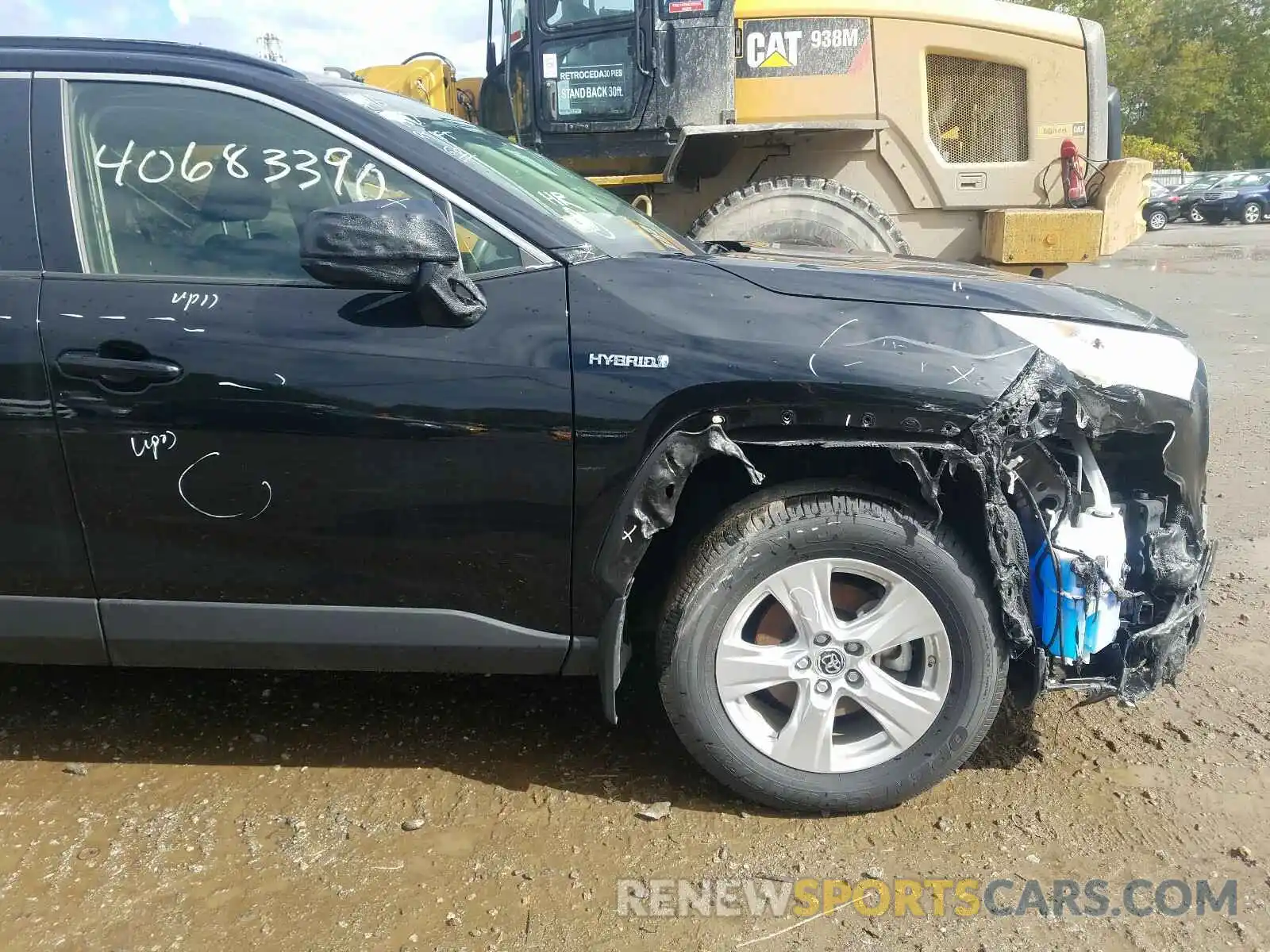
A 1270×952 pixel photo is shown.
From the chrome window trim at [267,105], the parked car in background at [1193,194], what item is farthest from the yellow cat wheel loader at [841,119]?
the parked car in background at [1193,194]

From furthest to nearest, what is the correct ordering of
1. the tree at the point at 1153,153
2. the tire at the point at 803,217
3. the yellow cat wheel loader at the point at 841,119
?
the tree at the point at 1153,153 < the yellow cat wheel loader at the point at 841,119 < the tire at the point at 803,217

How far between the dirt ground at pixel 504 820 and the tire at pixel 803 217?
3.91 meters

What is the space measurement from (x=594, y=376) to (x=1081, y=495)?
1.32m

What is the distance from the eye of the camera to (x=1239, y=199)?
98.1 feet

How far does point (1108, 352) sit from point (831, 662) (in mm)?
1073

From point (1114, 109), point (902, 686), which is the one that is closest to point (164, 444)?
point (902, 686)

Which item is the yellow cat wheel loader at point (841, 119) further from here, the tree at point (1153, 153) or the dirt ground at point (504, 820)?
the tree at point (1153, 153)

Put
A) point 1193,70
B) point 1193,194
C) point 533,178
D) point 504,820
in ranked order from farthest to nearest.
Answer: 1. point 1193,70
2. point 1193,194
3. point 533,178
4. point 504,820

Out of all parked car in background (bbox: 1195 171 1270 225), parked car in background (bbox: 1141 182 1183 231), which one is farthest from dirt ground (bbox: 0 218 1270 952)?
parked car in background (bbox: 1195 171 1270 225)

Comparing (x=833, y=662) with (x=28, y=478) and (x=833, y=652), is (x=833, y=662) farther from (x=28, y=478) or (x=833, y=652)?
(x=28, y=478)

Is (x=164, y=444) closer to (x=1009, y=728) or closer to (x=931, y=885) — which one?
(x=931, y=885)

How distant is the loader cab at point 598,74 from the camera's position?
678 cm

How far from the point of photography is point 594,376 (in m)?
2.42

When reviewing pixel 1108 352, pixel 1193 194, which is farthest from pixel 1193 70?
pixel 1108 352
